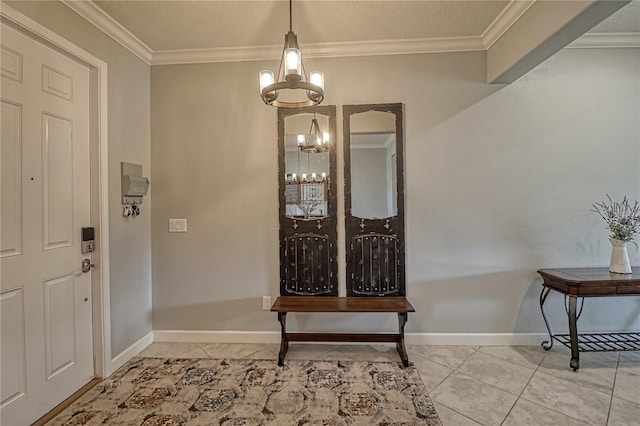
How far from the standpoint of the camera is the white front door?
1.74 metres

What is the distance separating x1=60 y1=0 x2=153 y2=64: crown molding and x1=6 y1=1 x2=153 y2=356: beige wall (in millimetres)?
38

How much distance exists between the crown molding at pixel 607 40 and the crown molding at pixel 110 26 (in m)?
3.76

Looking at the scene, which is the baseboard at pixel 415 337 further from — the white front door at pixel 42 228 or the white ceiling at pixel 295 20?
the white ceiling at pixel 295 20

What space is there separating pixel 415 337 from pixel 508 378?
2.48 ft

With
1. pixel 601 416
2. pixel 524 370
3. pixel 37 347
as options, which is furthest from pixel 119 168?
pixel 601 416

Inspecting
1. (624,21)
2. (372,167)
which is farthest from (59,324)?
(624,21)

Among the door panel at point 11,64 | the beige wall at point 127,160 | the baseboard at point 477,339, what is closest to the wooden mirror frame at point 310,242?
the baseboard at point 477,339

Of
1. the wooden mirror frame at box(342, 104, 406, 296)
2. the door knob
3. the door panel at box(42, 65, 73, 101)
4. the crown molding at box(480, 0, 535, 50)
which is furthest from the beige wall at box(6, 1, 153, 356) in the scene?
the crown molding at box(480, 0, 535, 50)

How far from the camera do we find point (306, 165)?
286cm

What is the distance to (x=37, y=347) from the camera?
6.23 ft

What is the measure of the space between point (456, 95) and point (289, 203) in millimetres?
1787

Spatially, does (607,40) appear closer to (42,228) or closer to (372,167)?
(372,167)

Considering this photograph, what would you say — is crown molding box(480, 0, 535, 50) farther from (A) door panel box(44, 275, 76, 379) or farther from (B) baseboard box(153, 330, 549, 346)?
(A) door panel box(44, 275, 76, 379)

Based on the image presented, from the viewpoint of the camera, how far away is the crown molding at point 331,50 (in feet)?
9.09
